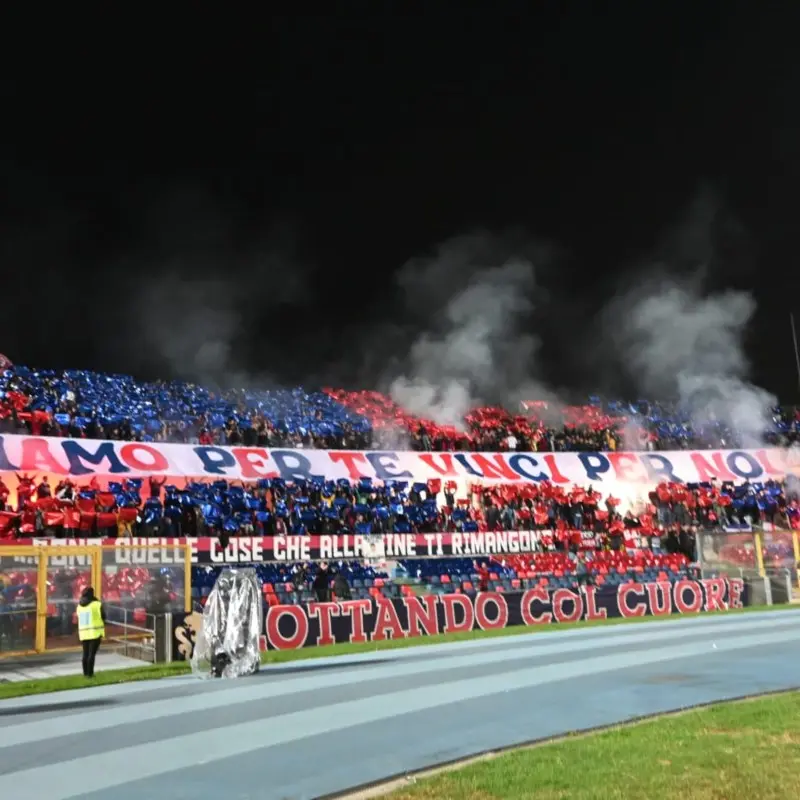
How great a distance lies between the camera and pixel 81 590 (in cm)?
1542

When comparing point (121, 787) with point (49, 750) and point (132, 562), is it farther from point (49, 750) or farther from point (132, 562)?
point (132, 562)

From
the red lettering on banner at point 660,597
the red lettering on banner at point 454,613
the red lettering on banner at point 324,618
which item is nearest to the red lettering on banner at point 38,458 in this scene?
the red lettering on banner at point 324,618

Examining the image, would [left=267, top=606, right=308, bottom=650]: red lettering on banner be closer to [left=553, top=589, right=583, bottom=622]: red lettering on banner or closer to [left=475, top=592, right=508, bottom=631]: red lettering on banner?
[left=475, top=592, right=508, bottom=631]: red lettering on banner

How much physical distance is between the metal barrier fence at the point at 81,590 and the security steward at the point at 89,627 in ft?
7.76

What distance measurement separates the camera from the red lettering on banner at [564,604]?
2010cm

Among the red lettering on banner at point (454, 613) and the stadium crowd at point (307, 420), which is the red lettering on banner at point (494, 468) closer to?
the stadium crowd at point (307, 420)

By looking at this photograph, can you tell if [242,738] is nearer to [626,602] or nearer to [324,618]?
[324,618]

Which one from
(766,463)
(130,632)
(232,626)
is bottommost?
(130,632)

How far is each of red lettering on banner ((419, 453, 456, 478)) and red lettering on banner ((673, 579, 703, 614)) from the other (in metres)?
9.76

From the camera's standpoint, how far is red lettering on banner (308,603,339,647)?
56.5 feet

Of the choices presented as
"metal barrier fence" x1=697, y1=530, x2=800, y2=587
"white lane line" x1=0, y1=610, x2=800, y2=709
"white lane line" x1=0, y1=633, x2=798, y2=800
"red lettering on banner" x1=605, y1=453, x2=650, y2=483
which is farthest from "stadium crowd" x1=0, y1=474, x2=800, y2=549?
"white lane line" x1=0, y1=633, x2=798, y2=800

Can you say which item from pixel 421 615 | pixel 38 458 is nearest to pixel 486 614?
pixel 421 615

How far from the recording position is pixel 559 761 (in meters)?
6.35

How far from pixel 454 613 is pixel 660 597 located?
20.4ft
